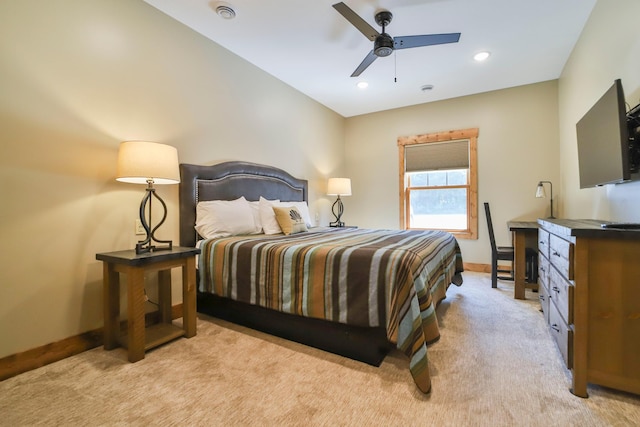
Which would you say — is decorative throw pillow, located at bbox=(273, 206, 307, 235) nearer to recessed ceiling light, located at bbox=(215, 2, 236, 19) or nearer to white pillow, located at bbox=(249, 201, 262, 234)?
white pillow, located at bbox=(249, 201, 262, 234)

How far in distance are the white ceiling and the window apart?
818 mm

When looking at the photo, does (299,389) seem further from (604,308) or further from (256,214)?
(256,214)

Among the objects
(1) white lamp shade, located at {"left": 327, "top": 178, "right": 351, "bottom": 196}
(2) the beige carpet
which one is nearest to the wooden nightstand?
(2) the beige carpet

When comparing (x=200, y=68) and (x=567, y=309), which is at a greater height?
(x=200, y=68)

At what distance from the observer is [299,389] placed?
1.55 meters

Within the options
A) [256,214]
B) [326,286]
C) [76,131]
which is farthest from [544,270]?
[76,131]

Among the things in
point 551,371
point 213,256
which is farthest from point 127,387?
point 551,371

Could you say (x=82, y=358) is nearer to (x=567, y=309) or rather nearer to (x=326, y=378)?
(x=326, y=378)

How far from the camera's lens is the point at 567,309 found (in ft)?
5.22

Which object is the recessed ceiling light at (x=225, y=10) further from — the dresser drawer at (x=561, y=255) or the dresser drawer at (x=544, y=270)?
the dresser drawer at (x=544, y=270)

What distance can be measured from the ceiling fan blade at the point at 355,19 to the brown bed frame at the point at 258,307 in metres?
1.77

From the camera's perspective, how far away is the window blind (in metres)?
4.65

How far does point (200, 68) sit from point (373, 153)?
331 cm

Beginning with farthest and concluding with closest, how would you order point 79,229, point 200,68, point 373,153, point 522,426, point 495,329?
point 373,153, point 200,68, point 495,329, point 79,229, point 522,426
